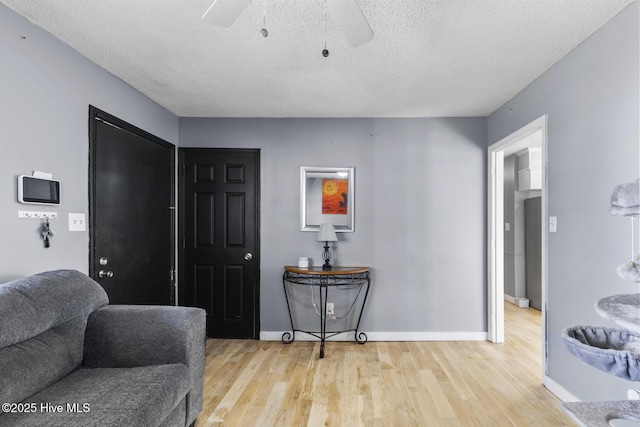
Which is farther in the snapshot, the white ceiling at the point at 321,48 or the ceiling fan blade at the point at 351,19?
the white ceiling at the point at 321,48

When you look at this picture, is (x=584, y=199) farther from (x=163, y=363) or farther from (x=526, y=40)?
(x=163, y=363)

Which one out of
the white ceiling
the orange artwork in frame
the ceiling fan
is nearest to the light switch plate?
the white ceiling

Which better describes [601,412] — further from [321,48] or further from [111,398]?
[321,48]

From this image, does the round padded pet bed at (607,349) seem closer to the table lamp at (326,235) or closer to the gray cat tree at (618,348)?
the gray cat tree at (618,348)

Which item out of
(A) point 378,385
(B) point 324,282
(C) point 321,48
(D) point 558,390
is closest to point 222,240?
(B) point 324,282

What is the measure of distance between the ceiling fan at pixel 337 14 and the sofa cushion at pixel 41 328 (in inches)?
57.1

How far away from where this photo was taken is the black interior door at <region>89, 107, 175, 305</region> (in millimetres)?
2508

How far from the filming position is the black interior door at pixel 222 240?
3.75m

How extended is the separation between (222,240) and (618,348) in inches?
129

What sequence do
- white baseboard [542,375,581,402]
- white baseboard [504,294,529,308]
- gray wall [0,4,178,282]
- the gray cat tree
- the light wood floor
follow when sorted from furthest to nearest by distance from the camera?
1. white baseboard [504,294,529,308]
2. white baseboard [542,375,581,402]
3. the light wood floor
4. gray wall [0,4,178,282]
5. the gray cat tree

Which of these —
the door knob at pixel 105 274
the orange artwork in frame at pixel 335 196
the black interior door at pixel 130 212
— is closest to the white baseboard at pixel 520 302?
the orange artwork in frame at pixel 335 196

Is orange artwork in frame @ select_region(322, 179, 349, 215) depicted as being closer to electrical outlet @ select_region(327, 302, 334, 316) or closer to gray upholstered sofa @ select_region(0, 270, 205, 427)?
electrical outlet @ select_region(327, 302, 334, 316)

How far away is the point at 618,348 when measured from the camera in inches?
48.3

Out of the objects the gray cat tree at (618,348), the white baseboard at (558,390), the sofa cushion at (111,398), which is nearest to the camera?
the gray cat tree at (618,348)
